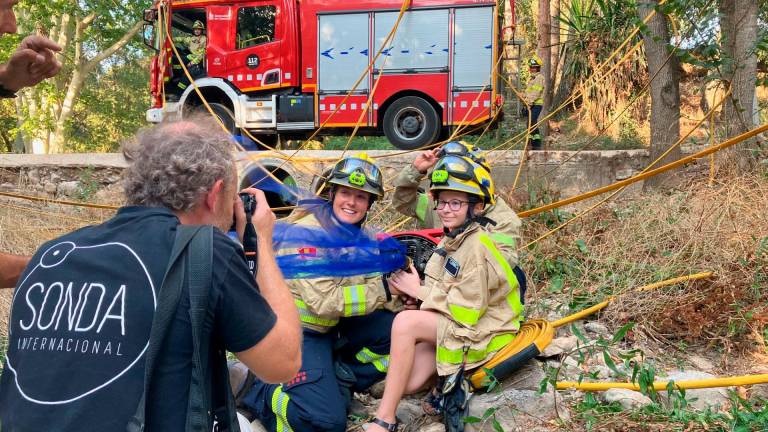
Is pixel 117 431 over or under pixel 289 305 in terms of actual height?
under

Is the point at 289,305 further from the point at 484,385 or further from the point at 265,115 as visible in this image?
the point at 265,115

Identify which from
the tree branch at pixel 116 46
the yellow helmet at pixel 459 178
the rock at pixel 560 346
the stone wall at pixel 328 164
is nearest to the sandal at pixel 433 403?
the rock at pixel 560 346

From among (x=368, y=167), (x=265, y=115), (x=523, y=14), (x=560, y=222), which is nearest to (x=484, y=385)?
(x=368, y=167)

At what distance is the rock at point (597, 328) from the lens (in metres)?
3.87

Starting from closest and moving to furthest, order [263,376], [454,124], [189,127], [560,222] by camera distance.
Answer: [263,376], [189,127], [560,222], [454,124]

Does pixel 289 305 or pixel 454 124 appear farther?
pixel 454 124

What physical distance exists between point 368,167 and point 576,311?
174 centimetres

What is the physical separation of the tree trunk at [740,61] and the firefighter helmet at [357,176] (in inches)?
126

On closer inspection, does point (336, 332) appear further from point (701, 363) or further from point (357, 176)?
point (701, 363)

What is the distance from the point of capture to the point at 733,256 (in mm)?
4137

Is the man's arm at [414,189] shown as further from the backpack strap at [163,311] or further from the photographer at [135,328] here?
the backpack strap at [163,311]

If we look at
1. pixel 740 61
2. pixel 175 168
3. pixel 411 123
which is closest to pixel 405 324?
pixel 175 168

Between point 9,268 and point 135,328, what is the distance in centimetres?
90

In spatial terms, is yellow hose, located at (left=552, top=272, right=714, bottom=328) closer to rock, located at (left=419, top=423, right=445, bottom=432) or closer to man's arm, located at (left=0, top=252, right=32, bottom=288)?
rock, located at (left=419, top=423, right=445, bottom=432)
